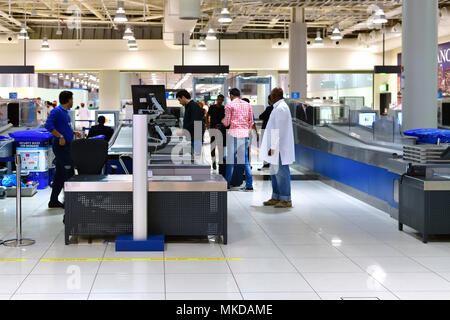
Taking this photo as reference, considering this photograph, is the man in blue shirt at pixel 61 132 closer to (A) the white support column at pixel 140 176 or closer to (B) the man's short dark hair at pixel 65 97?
(B) the man's short dark hair at pixel 65 97

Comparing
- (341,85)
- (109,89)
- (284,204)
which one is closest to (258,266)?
(284,204)

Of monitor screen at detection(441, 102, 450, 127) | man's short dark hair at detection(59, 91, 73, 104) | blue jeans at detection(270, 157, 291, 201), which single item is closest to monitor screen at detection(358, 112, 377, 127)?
→ monitor screen at detection(441, 102, 450, 127)

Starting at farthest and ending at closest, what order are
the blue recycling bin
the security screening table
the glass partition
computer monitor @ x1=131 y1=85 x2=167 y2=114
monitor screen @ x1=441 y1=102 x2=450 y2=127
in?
the glass partition
monitor screen @ x1=441 y1=102 x2=450 y2=127
the blue recycling bin
computer monitor @ x1=131 y1=85 x2=167 y2=114
the security screening table

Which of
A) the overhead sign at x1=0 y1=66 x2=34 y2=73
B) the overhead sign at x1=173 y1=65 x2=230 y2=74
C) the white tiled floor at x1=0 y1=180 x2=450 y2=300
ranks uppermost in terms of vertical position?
the overhead sign at x1=0 y1=66 x2=34 y2=73

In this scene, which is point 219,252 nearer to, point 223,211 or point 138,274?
point 223,211

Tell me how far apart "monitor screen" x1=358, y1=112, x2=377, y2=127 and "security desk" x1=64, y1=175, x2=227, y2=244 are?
5767 millimetres

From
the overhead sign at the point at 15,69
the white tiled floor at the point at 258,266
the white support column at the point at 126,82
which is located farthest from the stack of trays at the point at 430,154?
the white support column at the point at 126,82

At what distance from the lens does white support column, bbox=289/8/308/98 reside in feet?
61.6

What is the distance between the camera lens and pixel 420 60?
819cm

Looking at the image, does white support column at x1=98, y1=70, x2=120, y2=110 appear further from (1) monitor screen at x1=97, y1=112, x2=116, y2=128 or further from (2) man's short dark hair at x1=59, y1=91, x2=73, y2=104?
(2) man's short dark hair at x1=59, y1=91, x2=73, y2=104

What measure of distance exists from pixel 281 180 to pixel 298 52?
447 inches

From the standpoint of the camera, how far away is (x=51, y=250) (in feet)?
18.6

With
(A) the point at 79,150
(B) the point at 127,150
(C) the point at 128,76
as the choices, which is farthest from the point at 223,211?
(C) the point at 128,76

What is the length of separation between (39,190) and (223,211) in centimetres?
504
